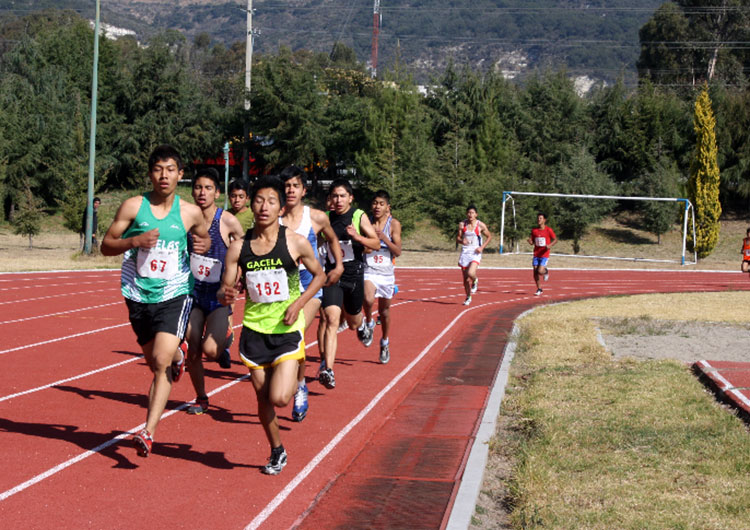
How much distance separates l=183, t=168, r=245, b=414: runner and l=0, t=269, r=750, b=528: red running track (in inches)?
17.3

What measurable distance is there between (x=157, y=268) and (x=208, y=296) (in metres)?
1.57

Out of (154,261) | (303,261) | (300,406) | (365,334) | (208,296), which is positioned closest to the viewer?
(303,261)

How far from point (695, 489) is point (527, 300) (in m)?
16.4

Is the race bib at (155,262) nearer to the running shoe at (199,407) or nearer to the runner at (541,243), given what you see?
the running shoe at (199,407)

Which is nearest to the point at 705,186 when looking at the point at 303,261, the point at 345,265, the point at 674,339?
the point at 674,339

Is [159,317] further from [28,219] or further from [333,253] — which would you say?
[28,219]

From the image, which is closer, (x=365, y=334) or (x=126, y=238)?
(x=126, y=238)

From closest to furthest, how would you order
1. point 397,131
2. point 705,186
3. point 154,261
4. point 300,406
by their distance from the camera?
1. point 154,261
2. point 300,406
3. point 705,186
4. point 397,131

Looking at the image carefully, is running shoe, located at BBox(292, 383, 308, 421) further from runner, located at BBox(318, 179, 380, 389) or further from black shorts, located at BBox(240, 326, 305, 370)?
black shorts, located at BBox(240, 326, 305, 370)

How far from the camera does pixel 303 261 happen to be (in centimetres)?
652

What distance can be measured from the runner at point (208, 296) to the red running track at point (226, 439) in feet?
1.44

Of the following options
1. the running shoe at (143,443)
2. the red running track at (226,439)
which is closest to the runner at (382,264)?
the red running track at (226,439)

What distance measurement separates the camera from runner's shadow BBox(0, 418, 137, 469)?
6.94 meters

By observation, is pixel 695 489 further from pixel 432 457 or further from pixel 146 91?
pixel 146 91
